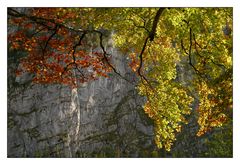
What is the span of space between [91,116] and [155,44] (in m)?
10.4

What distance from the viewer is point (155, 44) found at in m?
7.03

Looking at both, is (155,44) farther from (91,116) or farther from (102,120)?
(102,120)

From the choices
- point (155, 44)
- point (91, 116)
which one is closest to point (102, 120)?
point (91, 116)

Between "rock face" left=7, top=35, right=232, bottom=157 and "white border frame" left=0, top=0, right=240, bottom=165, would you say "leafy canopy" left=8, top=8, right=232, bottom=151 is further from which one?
"rock face" left=7, top=35, right=232, bottom=157

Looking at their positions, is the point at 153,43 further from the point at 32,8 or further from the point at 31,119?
the point at 31,119

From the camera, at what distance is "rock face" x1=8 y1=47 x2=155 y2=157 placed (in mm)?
14195

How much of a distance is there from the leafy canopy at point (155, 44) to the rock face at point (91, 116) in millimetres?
6632

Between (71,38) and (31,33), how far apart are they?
0.80 meters

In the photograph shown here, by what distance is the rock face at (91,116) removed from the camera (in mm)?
14195
